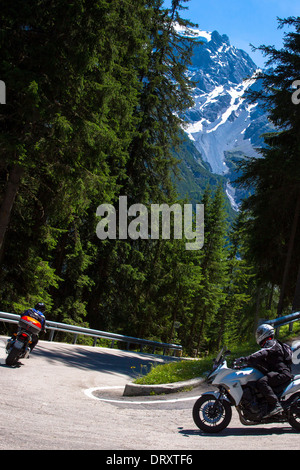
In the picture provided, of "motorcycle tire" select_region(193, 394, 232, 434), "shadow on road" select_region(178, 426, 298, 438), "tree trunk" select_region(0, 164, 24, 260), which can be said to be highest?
"tree trunk" select_region(0, 164, 24, 260)

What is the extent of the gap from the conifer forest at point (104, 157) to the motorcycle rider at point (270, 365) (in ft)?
28.4

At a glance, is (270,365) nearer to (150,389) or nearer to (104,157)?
(150,389)

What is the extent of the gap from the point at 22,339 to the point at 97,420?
4273 millimetres

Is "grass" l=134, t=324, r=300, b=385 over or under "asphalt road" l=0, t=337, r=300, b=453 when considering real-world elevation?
under

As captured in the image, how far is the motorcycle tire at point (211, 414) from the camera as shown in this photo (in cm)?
641

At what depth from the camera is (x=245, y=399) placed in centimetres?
652

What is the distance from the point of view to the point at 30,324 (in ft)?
34.8

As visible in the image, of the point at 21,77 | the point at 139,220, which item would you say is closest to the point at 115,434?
the point at 21,77

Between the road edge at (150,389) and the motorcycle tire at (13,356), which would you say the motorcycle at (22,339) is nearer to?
the motorcycle tire at (13,356)

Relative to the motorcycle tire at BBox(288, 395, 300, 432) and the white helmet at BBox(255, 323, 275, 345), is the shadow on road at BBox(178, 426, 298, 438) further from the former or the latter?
the white helmet at BBox(255, 323, 275, 345)

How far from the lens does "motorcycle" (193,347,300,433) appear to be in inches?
253

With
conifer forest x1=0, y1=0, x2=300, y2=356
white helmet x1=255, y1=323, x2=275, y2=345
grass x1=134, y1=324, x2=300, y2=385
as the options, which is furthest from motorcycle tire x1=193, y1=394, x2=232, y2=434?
conifer forest x1=0, y1=0, x2=300, y2=356

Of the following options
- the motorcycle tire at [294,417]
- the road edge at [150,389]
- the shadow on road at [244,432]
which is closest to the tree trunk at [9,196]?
the road edge at [150,389]

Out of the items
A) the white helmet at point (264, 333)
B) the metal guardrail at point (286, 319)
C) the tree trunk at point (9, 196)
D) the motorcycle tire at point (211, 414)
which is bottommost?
the motorcycle tire at point (211, 414)
